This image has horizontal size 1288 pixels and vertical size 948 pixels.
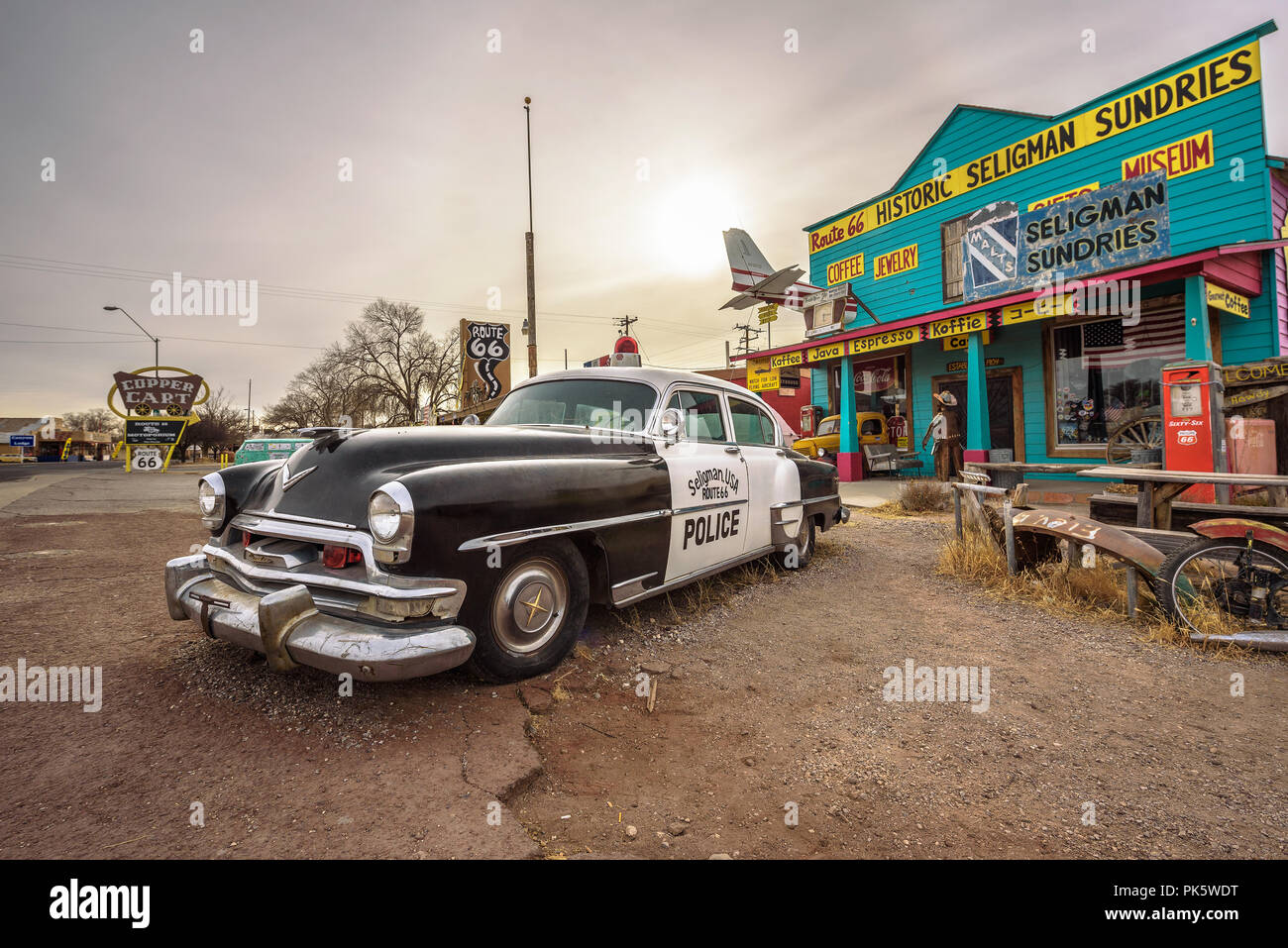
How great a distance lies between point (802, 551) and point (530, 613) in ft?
10.9

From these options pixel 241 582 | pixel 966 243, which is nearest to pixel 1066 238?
pixel 966 243

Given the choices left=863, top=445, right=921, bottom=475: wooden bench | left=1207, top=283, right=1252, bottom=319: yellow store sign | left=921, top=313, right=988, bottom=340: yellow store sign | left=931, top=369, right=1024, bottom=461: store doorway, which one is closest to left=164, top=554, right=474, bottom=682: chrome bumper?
left=1207, top=283, right=1252, bottom=319: yellow store sign

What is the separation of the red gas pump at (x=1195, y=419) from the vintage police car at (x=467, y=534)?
4.40 m

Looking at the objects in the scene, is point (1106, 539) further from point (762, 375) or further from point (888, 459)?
point (762, 375)

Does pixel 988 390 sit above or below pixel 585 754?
above

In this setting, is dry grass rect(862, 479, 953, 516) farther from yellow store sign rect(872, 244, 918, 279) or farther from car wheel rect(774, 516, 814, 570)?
yellow store sign rect(872, 244, 918, 279)

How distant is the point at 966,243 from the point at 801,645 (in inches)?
425

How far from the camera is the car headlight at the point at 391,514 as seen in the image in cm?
232

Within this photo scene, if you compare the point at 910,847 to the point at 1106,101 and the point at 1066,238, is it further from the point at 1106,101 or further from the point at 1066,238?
the point at 1106,101

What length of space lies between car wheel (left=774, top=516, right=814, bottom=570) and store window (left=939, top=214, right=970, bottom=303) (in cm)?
860

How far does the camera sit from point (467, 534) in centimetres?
247

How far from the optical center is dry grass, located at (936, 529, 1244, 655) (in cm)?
342

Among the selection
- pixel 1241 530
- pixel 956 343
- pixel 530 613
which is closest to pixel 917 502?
pixel 956 343

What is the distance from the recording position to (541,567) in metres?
2.88
